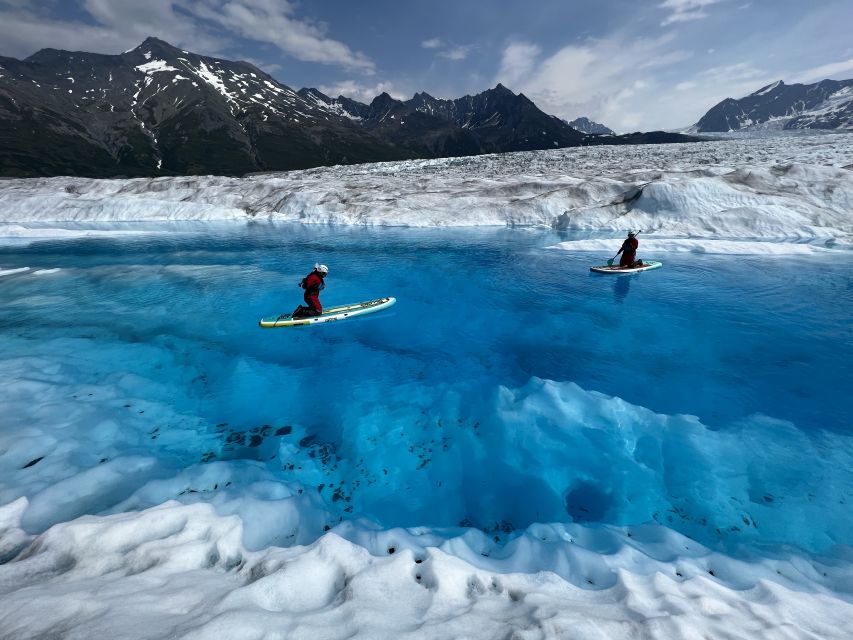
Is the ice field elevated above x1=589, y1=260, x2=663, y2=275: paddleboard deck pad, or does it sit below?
below

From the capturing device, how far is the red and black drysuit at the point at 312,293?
15.2 metres

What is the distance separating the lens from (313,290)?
600 inches

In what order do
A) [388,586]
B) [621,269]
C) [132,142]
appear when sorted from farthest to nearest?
[132,142] → [621,269] → [388,586]

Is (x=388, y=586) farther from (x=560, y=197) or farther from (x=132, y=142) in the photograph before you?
(x=132, y=142)

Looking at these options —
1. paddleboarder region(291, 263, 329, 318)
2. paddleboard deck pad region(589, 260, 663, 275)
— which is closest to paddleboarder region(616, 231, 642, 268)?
paddleboard deck pad region(589, 260, 663, 275)

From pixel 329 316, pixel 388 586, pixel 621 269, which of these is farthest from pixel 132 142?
pixel 388 586

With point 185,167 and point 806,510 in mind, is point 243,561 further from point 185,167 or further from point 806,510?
point 185,167

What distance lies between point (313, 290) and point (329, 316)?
1.30 meters

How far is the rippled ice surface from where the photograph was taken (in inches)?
273

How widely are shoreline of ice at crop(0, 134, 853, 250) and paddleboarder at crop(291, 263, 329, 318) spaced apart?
30.0 meters

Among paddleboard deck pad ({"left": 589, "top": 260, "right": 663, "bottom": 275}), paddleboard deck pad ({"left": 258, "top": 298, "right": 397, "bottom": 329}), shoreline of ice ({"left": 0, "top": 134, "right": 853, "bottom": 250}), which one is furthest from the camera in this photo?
shoreline of ice ({"left": 0, "top": 134, "right": 853, "bottom": 250})

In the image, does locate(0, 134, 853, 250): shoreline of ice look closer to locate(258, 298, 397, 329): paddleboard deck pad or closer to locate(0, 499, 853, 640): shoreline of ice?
locate(258, 298, 397, 329): paddleboard deck pad

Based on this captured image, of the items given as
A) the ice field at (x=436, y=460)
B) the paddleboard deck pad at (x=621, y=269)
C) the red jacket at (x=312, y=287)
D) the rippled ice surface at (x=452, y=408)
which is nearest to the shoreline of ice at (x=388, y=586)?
the ice field at (x=436, y=460)

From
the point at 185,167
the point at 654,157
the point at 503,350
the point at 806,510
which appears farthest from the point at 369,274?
the point at 185,167
